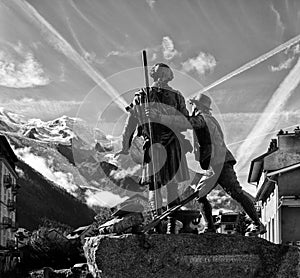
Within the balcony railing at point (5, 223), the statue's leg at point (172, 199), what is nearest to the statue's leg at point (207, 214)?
the statue's leg at point (172, 199)

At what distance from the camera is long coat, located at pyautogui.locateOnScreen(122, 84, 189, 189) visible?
12484 mm

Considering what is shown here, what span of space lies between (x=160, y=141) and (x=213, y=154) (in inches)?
41.1

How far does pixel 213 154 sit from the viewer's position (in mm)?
12523

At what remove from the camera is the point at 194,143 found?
12797 millimetres

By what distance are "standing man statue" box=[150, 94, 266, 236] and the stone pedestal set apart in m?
0.93

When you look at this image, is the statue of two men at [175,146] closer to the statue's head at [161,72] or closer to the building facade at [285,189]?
the statue's head at [161,72]

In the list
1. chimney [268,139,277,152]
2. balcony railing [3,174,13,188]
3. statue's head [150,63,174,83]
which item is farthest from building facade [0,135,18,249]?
statue's head [150,63,174,83]

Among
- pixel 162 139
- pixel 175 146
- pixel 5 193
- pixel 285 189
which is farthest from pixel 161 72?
pixel 5 193

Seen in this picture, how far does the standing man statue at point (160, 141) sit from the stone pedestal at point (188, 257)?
92cm

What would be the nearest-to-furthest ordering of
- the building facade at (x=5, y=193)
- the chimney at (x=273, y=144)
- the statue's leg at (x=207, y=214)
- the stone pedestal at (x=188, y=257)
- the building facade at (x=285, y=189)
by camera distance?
1. the stone pedestal at (x=188, y=257)
2. the statue's leg at (x=207, y=214)
3. the building facade at (x=285, y=189)
4. the chimney at (x=273, y=144)
5. the building facade at (x=5, y=193)

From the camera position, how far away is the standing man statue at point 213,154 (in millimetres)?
12508

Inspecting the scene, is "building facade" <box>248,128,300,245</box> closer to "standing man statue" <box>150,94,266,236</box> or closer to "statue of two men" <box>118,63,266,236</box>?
"standing man statue" <box>150,94,266,236</box>

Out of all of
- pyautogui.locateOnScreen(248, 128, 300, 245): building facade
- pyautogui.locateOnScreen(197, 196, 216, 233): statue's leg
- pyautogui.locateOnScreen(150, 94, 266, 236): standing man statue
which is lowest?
pyautogui.locateOnScreen(197, 196, 216, 233): statue's leg

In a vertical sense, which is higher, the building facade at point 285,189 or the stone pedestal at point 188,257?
the building facade at point 285,189
